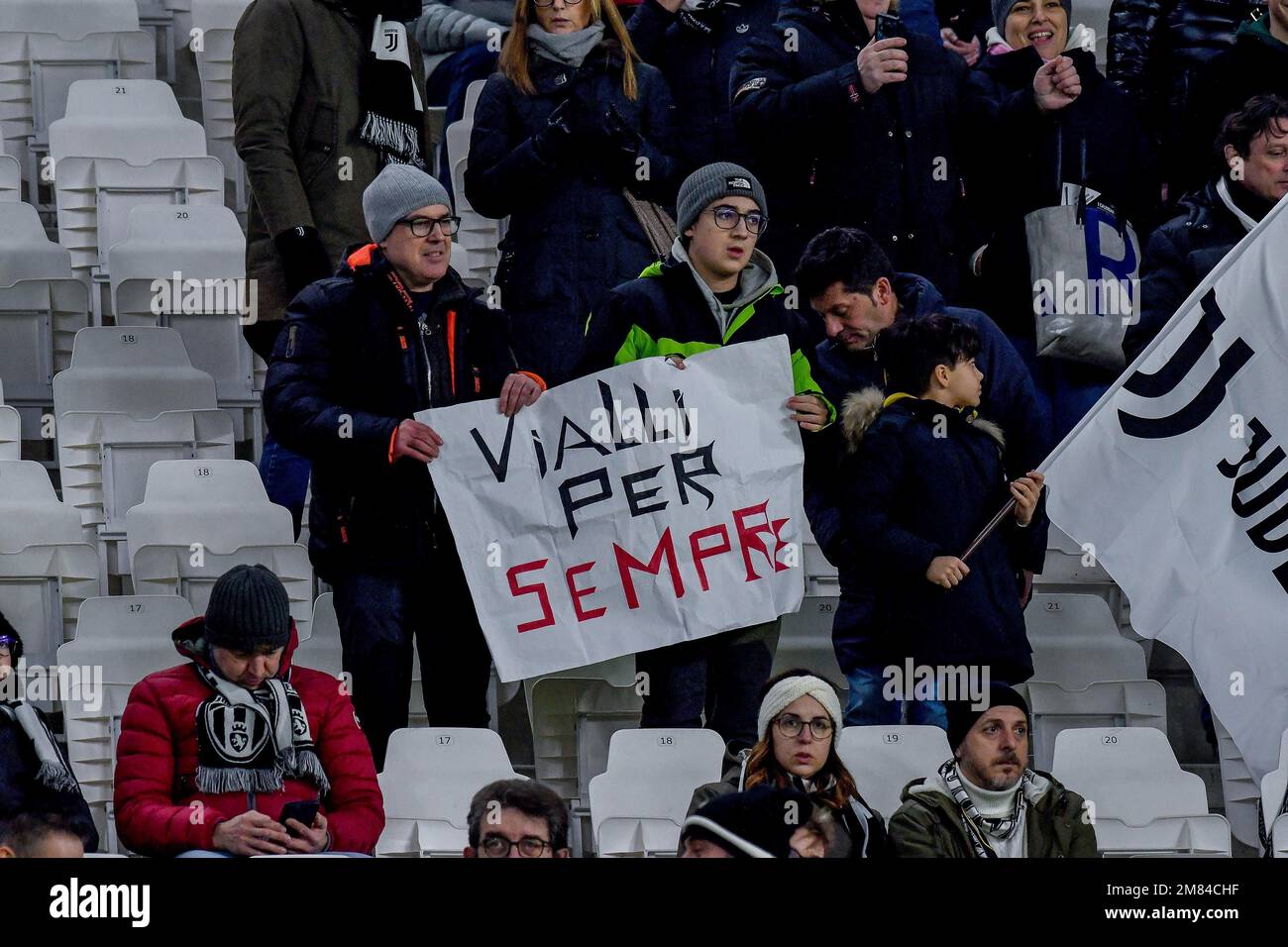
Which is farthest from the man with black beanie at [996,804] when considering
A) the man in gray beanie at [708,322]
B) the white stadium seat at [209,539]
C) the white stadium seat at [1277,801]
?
the white stadium seat at [209,539]

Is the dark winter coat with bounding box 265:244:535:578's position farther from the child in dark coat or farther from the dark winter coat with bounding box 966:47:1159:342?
the dark winter coat with bounding box 966:47:1159:342

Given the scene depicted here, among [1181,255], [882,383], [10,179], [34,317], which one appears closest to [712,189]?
[882,383]

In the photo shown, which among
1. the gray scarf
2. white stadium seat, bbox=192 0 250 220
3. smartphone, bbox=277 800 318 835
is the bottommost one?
smartphone, bbox=277 800 318 835

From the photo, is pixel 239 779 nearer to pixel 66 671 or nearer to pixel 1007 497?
pixel 66 671

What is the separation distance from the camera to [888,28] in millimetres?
7152

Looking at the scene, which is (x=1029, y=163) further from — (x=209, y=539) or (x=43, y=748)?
(x=43, y=748)

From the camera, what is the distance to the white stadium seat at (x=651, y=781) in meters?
6.18

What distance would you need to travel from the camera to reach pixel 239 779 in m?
5.79

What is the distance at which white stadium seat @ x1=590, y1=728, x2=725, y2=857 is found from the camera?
618cm

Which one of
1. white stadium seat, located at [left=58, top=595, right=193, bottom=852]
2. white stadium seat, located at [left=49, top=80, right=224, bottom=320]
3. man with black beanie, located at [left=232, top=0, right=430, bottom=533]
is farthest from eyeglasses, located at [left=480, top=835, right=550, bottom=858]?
white stadium seat, located at [left=49, top=80, right=224, bottom=320]

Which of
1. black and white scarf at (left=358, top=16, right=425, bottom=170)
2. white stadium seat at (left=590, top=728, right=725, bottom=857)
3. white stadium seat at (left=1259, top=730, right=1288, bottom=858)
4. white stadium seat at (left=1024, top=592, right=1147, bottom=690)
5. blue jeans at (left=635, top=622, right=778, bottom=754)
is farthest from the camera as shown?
black and white scarf at (left=358, top=16, right=425, bottom=170)

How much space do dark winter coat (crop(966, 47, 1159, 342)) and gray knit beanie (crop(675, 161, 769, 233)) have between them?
3.18 feet
